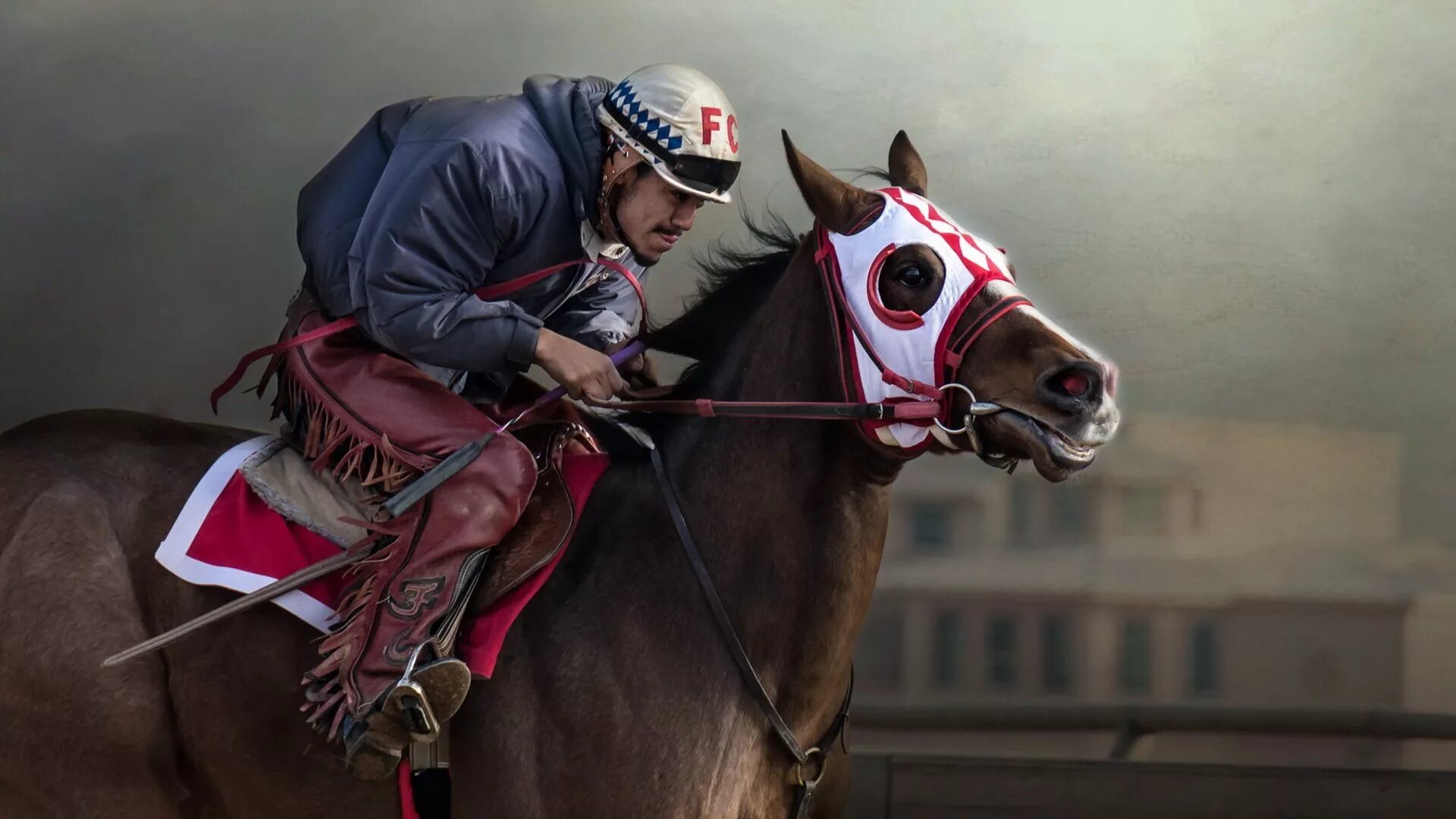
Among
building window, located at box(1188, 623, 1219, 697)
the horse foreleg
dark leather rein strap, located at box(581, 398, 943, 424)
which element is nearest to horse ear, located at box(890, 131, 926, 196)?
dark leather rein strap, located at box(581, 398, 943, 424)

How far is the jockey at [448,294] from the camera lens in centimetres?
244

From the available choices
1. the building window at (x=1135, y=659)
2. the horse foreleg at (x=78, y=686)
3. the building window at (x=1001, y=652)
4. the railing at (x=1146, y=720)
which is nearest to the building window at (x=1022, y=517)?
the building window at (x=1001, y=652)

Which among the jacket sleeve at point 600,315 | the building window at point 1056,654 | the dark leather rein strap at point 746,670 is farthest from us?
the building window at point 1056,654

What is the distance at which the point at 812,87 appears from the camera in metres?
4.46

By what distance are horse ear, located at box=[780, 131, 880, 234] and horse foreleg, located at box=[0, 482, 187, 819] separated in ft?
5.38

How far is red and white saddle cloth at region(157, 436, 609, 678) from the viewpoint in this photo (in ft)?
8.69

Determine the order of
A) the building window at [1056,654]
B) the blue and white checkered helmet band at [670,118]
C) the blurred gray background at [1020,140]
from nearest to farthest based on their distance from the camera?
the blue and white checkered helmet band at [670,118] < the blurred gray background at [1020,140] < the building window at [1056,654]

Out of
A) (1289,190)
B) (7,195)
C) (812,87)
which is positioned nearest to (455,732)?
(812,87)

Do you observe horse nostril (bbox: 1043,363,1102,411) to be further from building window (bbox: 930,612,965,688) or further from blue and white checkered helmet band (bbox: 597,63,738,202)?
building window (bbox: 930,612,965,688)

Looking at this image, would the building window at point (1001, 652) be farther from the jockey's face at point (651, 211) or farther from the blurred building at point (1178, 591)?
the jockey's face at point (651, 211)

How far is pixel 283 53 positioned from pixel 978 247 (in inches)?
119

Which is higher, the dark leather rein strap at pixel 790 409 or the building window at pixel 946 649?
the dark leather rein strap at pixel 790 409

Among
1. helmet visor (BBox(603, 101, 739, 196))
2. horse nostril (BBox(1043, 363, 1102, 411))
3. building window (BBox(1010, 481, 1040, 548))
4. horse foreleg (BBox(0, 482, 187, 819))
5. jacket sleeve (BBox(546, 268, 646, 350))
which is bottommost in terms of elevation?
building window (BBox(1010, 481, 1040, 548))

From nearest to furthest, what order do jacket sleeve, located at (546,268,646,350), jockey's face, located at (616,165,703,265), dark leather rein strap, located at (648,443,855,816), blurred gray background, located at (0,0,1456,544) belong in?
dark leather rein strap, located at (648,443,855,816) < jockey's face, located at (616,165,703,265) < jacket sleeve, located at (546,268,646,350) < blurred gray background, located at (0,0,1456,544)
